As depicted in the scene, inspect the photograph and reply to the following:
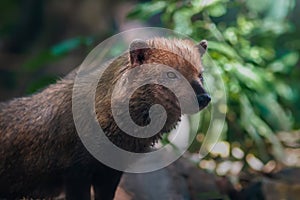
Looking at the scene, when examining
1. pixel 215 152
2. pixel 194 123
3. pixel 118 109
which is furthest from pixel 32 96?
pixel 215 152

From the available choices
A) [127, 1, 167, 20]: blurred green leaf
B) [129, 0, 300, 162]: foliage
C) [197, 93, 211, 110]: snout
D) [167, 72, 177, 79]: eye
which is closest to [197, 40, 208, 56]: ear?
[167, 72, 177, 79]: eye

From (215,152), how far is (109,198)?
142 centimetres

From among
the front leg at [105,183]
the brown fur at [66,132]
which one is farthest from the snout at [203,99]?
the front leg at [105,183]

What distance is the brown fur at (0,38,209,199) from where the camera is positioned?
3924 millimetres

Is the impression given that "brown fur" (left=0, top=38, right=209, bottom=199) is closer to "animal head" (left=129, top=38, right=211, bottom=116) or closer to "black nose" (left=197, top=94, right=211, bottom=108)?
"animal head" (left=129, top=38, right=211, bottom=116)

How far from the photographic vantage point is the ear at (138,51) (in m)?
3.88

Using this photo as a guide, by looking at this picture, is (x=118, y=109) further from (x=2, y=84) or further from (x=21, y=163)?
(x=2, y=84)

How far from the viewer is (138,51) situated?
389 centimetres

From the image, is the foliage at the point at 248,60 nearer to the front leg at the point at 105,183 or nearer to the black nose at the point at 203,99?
the front leg at the point at 105,183

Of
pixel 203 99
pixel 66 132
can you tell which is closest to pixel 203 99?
pixel 203 99

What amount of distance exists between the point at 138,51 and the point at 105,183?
2.65ft

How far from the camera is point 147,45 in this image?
3.92 meters

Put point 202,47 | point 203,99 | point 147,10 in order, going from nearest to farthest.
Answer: point 203,99 → point 202,47 → point 147,10

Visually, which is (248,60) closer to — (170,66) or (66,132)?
(170,66)
